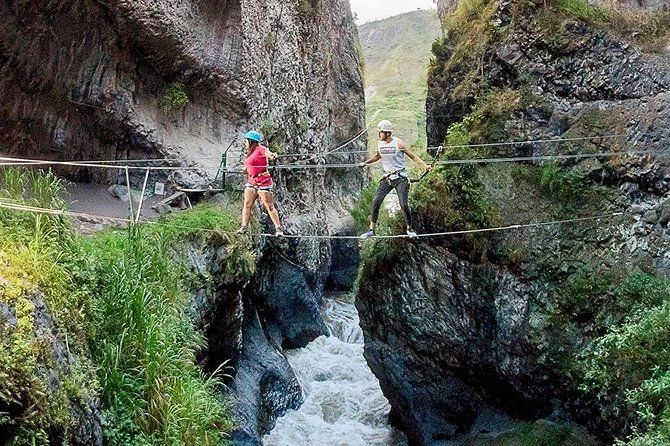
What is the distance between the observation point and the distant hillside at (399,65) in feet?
132

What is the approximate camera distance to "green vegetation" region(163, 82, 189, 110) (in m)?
12.5

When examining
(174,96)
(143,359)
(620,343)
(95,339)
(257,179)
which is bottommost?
(620,343)

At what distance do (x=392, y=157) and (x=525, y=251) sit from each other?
3341mm

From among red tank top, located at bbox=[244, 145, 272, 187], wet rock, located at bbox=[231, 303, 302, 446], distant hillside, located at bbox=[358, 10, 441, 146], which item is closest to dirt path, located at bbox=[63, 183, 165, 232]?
red tank top, located at bbox=[244, 145, 272, 187]

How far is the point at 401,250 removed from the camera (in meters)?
11.3

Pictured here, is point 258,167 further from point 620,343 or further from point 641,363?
point 641,363

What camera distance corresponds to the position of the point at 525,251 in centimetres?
980

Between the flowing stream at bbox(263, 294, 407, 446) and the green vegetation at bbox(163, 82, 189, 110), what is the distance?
770cm

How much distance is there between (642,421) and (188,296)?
248 inches

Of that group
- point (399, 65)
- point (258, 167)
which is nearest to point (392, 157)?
point (258, 167)

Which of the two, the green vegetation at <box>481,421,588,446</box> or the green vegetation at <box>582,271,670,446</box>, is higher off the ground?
the green vegetation at <box>582,271,670,446</box>

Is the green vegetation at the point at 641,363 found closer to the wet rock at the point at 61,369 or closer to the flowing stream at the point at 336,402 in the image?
the wet rock at the point at 61,369

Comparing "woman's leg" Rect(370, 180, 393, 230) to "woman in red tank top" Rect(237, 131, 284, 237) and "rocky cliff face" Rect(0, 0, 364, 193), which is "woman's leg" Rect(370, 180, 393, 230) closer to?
"woman in red tank top" Rect(237, 131, 284, 237)

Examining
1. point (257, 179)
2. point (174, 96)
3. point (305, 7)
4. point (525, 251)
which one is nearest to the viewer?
point (257, 179)
